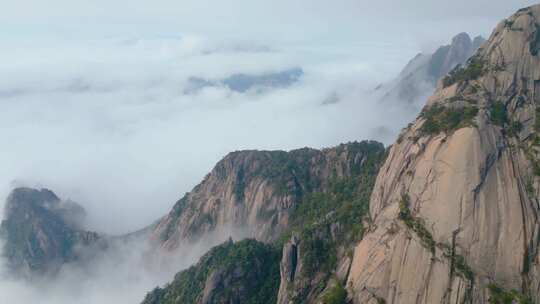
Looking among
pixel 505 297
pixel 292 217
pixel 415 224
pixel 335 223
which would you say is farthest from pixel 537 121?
pixel 292 217

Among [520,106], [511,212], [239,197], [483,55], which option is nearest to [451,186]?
[511,212]

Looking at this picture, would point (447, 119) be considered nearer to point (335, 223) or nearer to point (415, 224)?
point (415, 224)

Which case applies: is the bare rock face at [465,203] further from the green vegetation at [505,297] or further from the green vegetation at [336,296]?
the green vegetation at [336,296]

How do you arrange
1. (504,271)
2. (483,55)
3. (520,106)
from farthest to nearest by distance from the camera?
(483,55) → (520,106) → (504,271)

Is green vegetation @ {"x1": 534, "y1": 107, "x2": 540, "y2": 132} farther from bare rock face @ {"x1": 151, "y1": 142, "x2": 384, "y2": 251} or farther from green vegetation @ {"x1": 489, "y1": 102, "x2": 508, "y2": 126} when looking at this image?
bare rock face @ {"x1": 151, "y1": 142, "x2": 384, "y2": 251}

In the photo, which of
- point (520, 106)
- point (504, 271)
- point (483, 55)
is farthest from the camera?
point (483, 55)

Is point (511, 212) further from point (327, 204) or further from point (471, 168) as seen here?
point (327, 204)

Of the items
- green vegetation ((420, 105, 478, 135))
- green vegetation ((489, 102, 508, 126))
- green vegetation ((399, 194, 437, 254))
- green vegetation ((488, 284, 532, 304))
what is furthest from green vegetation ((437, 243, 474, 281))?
green vegetation ((489, 102, 508, 126))

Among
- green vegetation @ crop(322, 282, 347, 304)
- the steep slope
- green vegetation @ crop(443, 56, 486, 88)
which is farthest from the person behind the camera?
the steep slope
